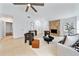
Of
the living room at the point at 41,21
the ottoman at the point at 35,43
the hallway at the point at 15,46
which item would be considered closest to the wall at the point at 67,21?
the living room at the point at 41,21

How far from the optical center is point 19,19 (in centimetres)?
262

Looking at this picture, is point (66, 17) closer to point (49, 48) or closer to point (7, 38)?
point (49, 48)

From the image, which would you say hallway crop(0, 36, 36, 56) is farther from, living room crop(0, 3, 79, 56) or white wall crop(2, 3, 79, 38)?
white wall crop(2, 3, 79, 38)

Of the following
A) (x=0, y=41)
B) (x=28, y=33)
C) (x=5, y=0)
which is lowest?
(x=0, y=41)

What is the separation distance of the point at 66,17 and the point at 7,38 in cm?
132

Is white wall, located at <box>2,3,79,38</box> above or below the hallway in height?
above

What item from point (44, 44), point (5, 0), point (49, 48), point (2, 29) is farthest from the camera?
point (49, 48)

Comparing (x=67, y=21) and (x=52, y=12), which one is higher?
(x=52, y=12)

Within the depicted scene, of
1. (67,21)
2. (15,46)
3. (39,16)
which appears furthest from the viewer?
(15,46)

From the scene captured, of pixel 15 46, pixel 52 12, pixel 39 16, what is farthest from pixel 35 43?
pixel 52 12

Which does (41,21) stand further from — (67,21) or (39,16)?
(67,21)

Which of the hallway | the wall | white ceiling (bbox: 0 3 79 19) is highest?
white ceiling (bbox: 0 3 79 19)

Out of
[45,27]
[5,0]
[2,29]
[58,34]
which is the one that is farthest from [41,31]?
[5,0]

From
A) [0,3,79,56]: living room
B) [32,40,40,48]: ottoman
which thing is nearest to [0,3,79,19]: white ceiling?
[0,3,79,56]: living room
